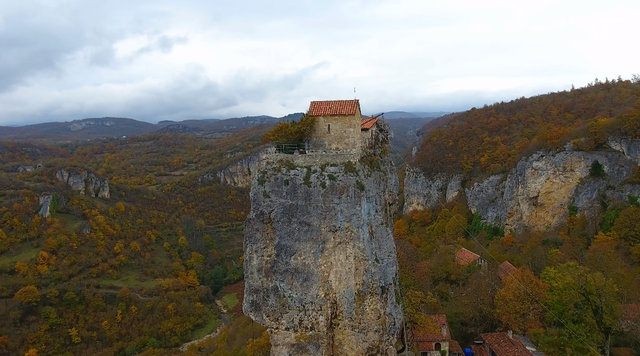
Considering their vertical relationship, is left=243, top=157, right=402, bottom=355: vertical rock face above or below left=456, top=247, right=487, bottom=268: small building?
above

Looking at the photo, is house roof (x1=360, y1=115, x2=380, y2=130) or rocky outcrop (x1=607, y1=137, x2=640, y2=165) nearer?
house roof (x1=360, y1=115, x2=380, y2=130)

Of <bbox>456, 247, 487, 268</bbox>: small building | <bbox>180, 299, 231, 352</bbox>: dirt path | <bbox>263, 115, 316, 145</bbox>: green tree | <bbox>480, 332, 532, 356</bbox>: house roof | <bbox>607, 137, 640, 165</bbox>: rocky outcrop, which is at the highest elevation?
<bbox>263, 115, 316, 145</bbox>: green tree

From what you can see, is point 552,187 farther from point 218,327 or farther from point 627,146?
point 218,327

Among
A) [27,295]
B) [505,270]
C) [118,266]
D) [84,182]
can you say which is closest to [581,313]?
[505,270]

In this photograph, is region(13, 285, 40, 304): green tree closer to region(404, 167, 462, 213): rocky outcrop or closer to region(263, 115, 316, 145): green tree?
region(263, 115, 316, 145): green tree

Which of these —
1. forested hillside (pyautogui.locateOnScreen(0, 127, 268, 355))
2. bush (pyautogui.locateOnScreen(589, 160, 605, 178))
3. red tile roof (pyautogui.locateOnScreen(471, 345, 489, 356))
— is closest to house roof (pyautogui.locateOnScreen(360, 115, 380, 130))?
red tile roof (pyautogui.locateOnScreen(471, 345, 489, 356))

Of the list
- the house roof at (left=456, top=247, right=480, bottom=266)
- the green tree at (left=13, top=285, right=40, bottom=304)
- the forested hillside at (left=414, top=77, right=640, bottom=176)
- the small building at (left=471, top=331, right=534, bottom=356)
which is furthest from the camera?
the green tree at (left=13, top=285, right=40, bottom=304)
